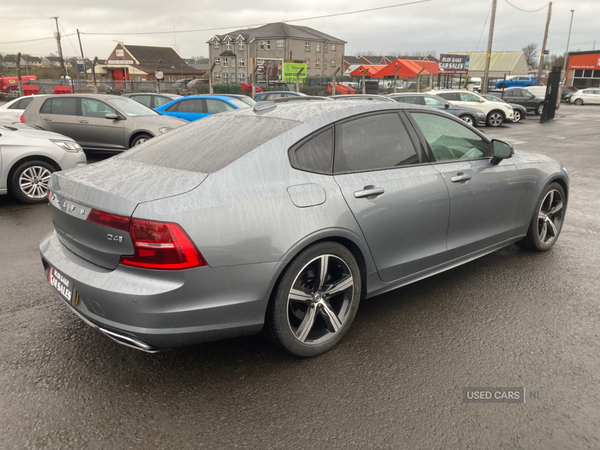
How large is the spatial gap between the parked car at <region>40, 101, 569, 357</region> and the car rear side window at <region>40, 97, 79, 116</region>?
819 centimetres

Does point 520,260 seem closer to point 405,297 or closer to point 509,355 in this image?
point 405,297

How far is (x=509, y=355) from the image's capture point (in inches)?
119

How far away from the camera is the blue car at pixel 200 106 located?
41.2 feet

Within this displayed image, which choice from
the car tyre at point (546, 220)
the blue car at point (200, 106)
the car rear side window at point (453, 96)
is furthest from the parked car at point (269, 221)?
the car rear side window at point (453, 96)

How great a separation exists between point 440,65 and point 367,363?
4201 cm

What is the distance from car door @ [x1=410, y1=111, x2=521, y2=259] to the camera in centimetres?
369

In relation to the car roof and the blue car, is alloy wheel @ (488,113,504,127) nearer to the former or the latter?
the blue car

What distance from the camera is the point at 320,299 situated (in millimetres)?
2953

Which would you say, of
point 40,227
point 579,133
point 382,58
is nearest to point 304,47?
point 382,58

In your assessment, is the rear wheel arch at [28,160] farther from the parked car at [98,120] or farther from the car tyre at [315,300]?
the car tyre at [315,300]

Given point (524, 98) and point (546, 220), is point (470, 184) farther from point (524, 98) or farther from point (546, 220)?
point (524, 98)

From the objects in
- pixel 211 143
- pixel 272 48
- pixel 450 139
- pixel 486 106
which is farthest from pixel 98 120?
pixel 272 48

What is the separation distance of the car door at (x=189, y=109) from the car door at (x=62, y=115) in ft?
10.0

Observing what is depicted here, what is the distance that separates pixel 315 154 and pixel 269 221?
2.10 ft
